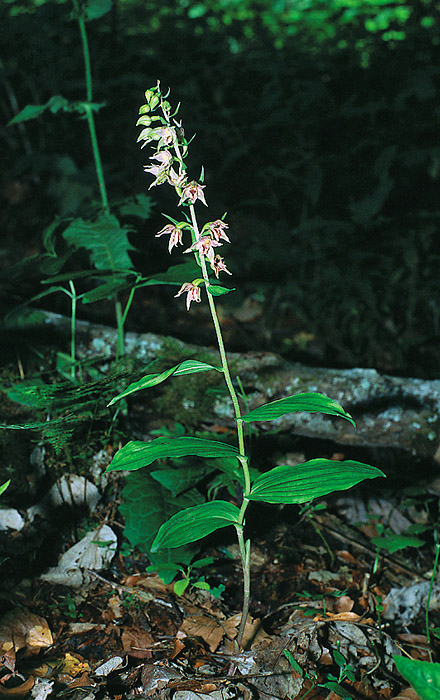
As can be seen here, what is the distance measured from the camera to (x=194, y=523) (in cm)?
163

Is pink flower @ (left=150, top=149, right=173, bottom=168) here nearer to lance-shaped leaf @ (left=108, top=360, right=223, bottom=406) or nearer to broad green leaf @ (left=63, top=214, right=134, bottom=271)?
lance-shaped leaf @ (left=108, top=360, right=223, bottom=406)

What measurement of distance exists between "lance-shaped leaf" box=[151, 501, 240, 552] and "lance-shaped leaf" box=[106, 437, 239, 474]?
0.77 feet

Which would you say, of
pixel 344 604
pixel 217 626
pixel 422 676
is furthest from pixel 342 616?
pixel 422 676

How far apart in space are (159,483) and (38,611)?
0.69m

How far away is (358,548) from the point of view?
2582 mm

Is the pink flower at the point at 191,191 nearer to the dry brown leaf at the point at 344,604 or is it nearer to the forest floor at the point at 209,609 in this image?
the forest floor at the point at 209,609

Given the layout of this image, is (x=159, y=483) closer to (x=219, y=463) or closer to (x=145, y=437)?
(x=219, y=463)

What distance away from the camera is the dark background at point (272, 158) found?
4.34m

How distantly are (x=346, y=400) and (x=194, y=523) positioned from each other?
147 centimetres

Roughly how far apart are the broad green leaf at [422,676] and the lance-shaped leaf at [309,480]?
0.44m

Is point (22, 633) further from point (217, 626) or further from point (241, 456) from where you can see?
point (241, 456)

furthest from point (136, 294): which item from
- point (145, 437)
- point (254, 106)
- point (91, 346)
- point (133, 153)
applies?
point (254, 106)

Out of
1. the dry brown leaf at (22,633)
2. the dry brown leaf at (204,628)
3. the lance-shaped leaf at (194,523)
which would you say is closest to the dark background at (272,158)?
the lance-shaped leaf at (194,523)

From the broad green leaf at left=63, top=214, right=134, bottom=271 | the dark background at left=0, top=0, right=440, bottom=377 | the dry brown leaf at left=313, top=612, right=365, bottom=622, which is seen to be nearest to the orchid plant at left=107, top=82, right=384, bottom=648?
the dry brown leaf at left=313, top=612, right=365, bottom=622
